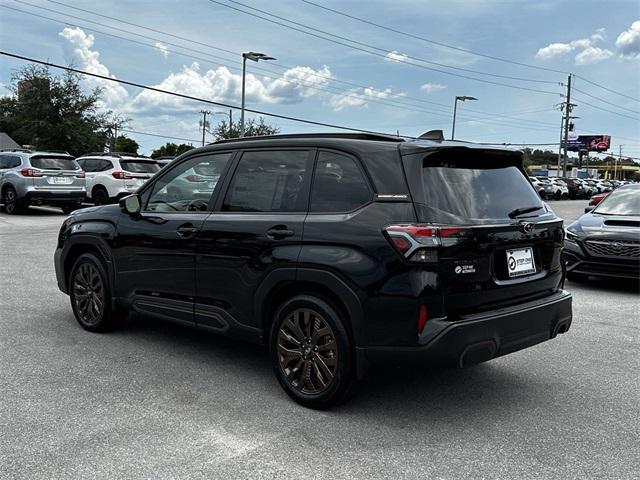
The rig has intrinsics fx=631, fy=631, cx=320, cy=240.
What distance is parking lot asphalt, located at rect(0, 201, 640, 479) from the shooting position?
3176 millimetres

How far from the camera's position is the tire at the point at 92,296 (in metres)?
5.48

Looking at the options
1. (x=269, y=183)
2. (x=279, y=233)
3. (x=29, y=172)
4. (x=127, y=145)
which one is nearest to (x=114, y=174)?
(x=29, y=172)

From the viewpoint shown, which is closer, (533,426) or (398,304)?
(398,304)

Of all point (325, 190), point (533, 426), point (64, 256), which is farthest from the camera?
point (64, 256)

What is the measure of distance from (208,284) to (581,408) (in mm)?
2630

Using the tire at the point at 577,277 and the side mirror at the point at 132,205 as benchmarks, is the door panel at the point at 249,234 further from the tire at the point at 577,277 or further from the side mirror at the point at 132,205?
the tire at the point at 577,277

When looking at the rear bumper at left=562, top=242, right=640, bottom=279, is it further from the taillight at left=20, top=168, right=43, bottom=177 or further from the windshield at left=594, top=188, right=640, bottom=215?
the taillight at left=20, top=168, right=43, bottom=177

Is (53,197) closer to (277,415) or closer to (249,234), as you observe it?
(249,234)

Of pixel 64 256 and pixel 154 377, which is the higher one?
pixel 64 256

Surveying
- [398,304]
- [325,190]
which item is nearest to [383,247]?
[398,304]

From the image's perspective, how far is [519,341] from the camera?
3.85 meters

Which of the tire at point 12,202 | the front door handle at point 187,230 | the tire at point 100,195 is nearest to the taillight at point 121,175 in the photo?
the tire at point 100,195

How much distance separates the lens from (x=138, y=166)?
1972cm

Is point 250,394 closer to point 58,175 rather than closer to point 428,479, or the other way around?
point 428,479
